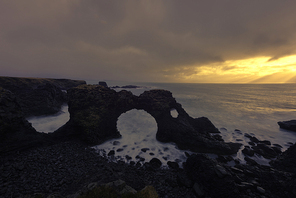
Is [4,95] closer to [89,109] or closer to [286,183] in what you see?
→ [89,109]

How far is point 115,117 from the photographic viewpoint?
18641 millimetres

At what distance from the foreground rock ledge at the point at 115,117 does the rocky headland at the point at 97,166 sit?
0.44 ft

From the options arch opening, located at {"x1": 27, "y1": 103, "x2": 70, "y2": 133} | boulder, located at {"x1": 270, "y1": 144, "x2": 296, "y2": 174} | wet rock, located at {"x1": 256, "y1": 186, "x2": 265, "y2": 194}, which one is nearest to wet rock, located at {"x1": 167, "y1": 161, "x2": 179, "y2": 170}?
wet rock, located at {"x1": 256, "y1": 186, "x2": 265, "y2": 194}

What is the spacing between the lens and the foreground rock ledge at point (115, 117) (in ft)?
50.2

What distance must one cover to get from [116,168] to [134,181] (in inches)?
107

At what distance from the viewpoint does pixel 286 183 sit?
8664mm

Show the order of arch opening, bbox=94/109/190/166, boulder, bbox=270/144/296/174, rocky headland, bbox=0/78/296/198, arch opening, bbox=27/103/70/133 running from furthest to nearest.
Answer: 1. arch opening, bbox=27/103/70/133
2. arch opening, bbox=94/109/190/166
3. boulder, bbox=270/144/296/174
4. rocky headland, bbox=0/78/296/198

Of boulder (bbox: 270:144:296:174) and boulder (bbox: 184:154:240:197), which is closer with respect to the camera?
boulder (bbox: 184:154:240:197)

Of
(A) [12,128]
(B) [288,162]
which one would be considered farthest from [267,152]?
(A) [12,128]

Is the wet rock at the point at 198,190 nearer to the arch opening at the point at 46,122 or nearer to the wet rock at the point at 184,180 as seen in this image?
the wet rock at the point at 184,180

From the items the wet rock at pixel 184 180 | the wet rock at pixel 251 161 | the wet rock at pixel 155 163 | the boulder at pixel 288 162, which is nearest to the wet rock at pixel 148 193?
the wet rock at pixel 184 180

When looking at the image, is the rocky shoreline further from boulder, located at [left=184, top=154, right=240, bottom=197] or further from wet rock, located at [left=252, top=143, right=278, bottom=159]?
wet rock, located at [left=252, top=143, right=278, bottom=159]

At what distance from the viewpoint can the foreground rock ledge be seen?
15.3 meters

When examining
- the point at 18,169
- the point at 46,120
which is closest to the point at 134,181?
the point at 18,169
